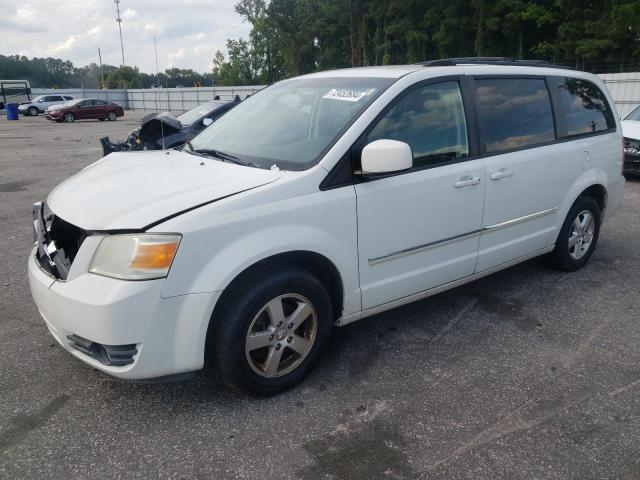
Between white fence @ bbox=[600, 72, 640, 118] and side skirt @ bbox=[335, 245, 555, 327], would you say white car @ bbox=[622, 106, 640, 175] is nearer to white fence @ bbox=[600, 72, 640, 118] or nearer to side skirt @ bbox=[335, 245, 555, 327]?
side skirt @ bbox=[335, 245, 555, 327]

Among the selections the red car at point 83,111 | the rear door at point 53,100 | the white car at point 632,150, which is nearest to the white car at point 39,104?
the rear door at point 53,100

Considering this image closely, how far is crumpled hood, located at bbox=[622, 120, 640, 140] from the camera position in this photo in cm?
896

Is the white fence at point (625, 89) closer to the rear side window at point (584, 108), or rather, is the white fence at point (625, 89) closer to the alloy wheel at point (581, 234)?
the rear side window at point (584, 108)

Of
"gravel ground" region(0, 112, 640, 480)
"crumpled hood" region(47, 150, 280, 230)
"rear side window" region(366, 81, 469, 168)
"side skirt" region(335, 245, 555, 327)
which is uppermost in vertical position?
"rear side window" region(366, 81, 469, 168)

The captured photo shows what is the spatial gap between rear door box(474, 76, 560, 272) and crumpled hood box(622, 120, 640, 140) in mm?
5650

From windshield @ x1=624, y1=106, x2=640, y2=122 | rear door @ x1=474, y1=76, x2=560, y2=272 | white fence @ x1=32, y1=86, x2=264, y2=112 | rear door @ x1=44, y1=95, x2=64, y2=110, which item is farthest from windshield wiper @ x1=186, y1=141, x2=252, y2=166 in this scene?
rear door @ x1=44, y1=95, x2=64, y2=110

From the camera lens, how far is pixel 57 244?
291 centimetres

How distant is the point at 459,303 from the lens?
426 centimetres

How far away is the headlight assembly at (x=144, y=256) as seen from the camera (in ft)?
8.16

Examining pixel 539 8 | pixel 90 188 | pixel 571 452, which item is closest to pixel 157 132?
pixel 90 188

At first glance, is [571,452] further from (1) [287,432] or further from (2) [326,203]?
(2) [326,203]

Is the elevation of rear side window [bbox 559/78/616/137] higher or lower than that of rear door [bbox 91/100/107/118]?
lower

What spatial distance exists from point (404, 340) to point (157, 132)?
23.2ft

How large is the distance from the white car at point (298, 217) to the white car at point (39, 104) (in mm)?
41206
